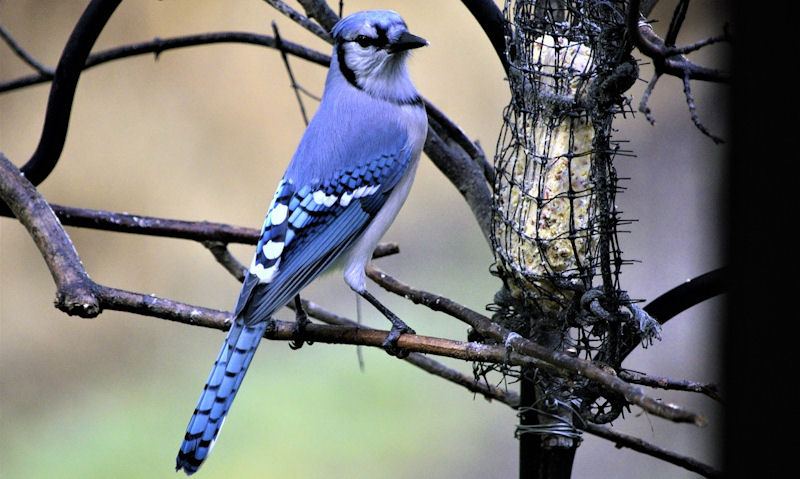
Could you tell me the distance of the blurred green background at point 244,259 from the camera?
13.8 ft

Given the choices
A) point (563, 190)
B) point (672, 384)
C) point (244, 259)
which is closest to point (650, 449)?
point (672, 384)

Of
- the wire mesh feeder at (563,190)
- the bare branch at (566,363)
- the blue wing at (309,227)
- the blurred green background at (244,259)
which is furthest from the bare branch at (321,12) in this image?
the blurred green background at (244,259)

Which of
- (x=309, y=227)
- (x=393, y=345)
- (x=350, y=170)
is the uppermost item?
(x=350, y=170)

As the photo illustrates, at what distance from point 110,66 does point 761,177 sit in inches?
194

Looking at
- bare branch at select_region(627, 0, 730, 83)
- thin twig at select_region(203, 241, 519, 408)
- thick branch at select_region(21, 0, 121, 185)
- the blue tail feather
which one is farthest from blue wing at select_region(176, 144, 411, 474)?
bare branch at select_region(627, 0, 730, 83)

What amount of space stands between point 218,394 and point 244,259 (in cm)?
337

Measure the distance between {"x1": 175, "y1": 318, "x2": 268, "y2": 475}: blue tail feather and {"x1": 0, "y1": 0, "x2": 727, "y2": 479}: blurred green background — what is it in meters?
2.43

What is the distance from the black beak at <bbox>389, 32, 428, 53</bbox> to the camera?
200 centimetres

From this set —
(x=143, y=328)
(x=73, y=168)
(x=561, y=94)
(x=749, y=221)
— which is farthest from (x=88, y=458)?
(x=749, y=221)

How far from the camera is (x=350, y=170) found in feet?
6.90

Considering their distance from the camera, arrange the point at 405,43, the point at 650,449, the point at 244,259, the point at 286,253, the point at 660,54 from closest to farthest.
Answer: the point at 660,54 → the point at 650,449 → the point at 286,253 → the point at 405,43 → the point at 244,259

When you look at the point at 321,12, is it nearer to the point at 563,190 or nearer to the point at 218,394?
the point at 563,190

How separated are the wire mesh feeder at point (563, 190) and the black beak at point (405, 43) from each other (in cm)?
26

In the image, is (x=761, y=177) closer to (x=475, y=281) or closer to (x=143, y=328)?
(x=475, y=281)
